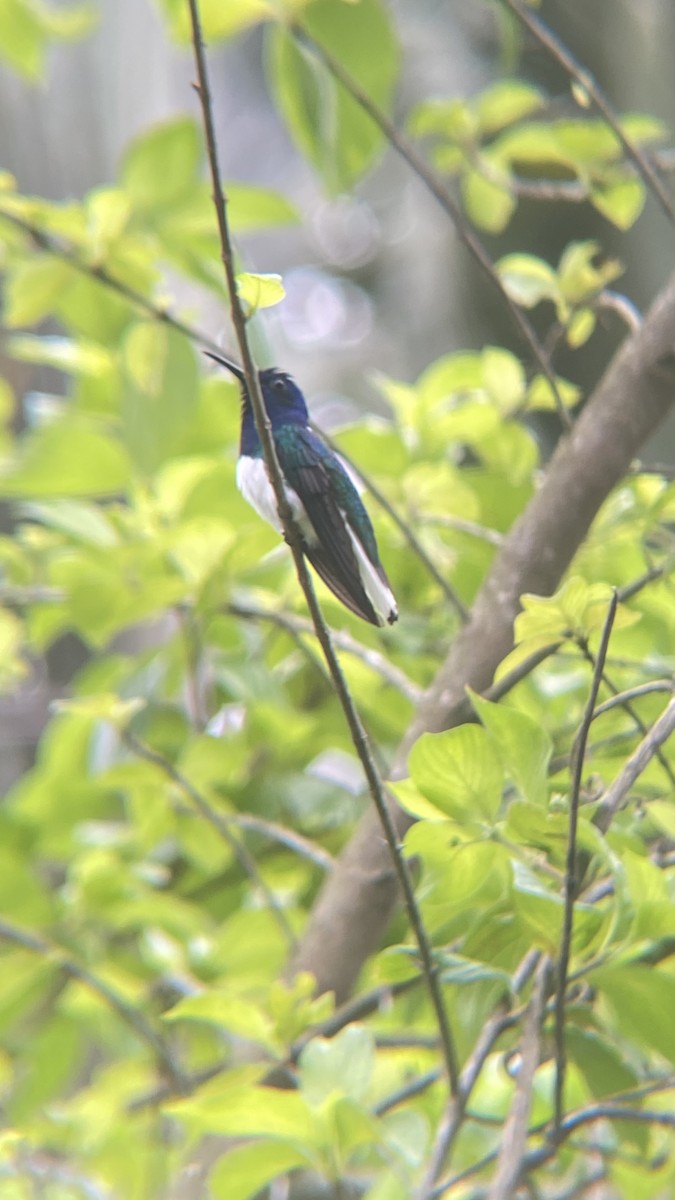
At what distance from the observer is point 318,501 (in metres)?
1.05

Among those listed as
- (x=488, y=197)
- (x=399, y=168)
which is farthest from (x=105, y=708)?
(x=399, y=168)

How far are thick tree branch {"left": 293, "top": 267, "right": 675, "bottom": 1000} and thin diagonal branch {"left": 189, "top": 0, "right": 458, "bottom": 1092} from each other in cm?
35

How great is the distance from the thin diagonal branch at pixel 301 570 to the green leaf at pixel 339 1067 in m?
0.07

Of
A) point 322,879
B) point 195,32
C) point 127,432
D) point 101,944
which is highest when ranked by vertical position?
point 195,32

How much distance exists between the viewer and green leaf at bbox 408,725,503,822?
0.81 meters

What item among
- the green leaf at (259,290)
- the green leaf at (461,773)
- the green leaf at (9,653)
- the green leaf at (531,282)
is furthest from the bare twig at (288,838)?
the green leaf at (259,290)

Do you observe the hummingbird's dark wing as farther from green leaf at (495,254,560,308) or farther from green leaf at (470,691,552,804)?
green leaf at (495,254,560,308)

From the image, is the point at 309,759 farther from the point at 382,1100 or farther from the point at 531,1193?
the point at 531,1193

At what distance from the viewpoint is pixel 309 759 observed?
5.19ft

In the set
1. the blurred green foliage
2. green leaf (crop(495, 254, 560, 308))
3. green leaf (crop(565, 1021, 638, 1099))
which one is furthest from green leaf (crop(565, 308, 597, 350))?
green leaf (crop(565, 1021, 638, 1099))

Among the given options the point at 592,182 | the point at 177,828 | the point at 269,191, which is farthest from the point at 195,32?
the point at 177,828

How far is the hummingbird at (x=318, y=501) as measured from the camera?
3.26 feet

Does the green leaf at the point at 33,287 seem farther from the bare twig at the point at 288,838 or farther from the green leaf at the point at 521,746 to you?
the green leaf at the point at 521,746

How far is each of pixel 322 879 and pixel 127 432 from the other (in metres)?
0.67
